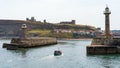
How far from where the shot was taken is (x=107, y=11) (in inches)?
3130

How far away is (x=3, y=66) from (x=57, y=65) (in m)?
9.54

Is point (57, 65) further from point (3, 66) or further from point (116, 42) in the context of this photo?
point (116, 42)

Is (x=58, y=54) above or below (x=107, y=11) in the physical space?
below

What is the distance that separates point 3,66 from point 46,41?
79149 mm

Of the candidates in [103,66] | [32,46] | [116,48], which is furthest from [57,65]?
[32,46]

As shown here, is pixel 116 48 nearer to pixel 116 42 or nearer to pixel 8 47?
pixel 116 42

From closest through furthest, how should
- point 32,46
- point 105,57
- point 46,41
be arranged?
1. point 105,57
2. point 32,46
3. point 46,41

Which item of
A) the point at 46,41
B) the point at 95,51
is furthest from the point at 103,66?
the point at 46,41

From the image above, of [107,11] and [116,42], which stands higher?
[107,11]

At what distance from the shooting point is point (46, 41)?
134625mm

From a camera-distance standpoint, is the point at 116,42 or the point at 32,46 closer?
the point at 116,42

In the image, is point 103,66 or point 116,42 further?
point 116,42

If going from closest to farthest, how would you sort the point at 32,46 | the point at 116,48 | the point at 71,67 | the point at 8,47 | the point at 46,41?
the point at 71,67 → the point at 116,48 → the point at 8,47 → the point at 32,46 → the point at 46,41

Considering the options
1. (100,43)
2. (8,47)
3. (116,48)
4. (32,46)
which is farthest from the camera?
(32,46)
